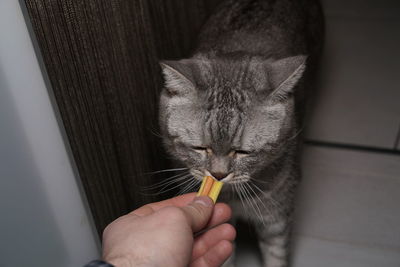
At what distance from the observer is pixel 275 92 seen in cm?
86

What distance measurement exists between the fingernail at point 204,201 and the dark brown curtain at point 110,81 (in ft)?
1.00

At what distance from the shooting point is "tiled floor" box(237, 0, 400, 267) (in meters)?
1.33

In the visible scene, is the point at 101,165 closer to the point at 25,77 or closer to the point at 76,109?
the point at 76,109

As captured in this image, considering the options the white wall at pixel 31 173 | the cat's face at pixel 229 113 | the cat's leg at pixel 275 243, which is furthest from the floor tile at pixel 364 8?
the white wall at pixel 31 173

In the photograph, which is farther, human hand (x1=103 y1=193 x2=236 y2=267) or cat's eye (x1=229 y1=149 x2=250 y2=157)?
cat's eye (x1=229 y1=149 x2=250 y2=157)

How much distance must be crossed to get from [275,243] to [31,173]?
2.41ft

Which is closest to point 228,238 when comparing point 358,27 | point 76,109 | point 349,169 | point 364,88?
point 76,109

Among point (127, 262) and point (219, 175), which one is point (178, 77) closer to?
point (219, 175)

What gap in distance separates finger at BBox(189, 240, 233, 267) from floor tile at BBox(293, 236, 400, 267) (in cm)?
46

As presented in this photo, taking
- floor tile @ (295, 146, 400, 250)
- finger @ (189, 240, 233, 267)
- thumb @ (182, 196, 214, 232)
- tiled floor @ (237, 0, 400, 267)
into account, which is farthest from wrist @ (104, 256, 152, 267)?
floor tile @ (295, 146, 400, 250)

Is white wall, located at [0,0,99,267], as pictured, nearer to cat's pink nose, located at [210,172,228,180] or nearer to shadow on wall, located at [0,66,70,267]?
shadow on wall, located at [0,66,70,267]

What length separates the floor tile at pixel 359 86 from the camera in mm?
1675

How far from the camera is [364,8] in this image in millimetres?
1704

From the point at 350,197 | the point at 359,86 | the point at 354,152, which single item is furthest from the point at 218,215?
the point at 359,86
